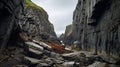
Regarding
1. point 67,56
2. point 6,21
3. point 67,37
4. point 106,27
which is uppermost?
point 6,21

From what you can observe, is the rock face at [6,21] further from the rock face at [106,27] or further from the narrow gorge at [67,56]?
the rock face at [106,27]

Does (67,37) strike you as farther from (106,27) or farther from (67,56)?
(106,27)

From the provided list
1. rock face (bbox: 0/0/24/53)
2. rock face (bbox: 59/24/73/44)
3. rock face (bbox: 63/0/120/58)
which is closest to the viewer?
rock face (bbox: 63/0/120/58)

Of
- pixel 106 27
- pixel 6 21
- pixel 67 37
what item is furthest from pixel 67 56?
pixel 67 37

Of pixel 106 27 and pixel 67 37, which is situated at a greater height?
pixel 106 27

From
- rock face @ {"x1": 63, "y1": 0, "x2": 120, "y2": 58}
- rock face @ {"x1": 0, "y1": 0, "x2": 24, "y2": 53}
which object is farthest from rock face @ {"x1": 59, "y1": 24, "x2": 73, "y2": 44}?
rock face @ {"x1": 0, "y1": 0, "x2": 24, "y2": 53}

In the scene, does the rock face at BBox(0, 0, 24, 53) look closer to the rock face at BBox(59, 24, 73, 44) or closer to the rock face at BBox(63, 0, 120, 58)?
the rock face at BBox(63, 0, 120, 58)

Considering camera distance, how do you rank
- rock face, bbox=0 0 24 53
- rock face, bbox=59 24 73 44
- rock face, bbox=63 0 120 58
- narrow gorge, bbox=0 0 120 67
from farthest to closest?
rock face, bbox=59 24 73 44
rock face, bbox=0 0 24 53
rock face, bbox=63 0 120 58
narrow gorge, bbox=0 0 120 67

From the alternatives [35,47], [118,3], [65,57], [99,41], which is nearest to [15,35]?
[35,47]

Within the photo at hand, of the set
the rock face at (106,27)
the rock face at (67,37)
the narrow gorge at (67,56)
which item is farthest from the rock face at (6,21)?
the rock face at (67,37)

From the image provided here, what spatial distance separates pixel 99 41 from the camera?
26.8 metres

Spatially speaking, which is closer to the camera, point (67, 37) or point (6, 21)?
point (6, 21)

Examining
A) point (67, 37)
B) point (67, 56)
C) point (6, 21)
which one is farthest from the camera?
point (67, 37)

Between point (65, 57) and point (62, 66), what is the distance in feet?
15.5
